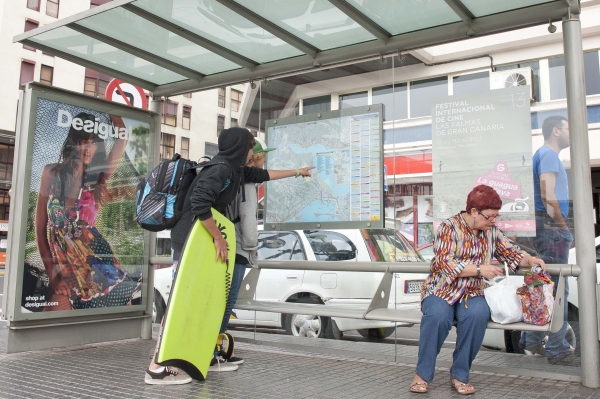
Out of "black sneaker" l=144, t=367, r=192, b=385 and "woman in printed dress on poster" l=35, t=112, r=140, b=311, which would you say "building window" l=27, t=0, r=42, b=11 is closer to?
"woman in printed dress on poster" l=35, t=112, r=140, b=311

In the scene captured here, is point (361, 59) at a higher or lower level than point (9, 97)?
lower

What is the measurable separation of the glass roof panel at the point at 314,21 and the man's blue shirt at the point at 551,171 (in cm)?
195

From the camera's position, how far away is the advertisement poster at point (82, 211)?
18.9 feet

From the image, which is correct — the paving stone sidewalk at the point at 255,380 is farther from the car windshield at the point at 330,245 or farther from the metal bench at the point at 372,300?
the car windshield at the point at 330,245

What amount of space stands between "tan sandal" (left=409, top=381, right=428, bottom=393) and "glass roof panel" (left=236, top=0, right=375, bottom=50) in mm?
3156

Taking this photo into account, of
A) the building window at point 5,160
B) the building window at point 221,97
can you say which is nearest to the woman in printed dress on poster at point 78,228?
the building window at point 221,97

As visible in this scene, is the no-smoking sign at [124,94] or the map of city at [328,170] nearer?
the map of city at [328,170]

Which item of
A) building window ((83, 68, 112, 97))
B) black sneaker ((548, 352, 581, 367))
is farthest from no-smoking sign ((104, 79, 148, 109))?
building window ((83, 68, 112, 97))

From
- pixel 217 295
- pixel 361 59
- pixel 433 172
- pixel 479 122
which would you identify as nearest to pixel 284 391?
pixel 217 295

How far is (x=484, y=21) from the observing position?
205 inches

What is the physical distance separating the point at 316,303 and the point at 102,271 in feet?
7.44

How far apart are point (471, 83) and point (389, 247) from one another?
1.67m

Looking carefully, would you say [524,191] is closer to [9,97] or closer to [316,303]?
[316,303]

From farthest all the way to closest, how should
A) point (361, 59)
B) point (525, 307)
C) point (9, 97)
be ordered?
point (9, 97)
point (361, 59)
point (525, 307)
